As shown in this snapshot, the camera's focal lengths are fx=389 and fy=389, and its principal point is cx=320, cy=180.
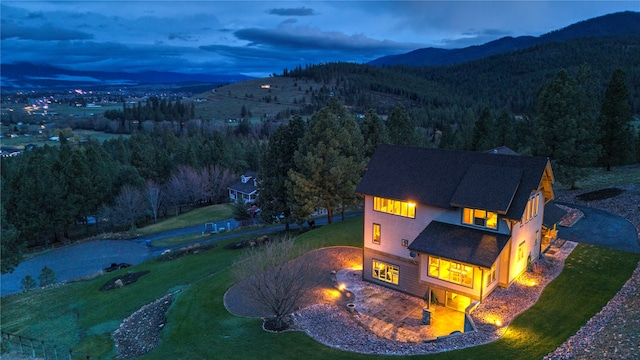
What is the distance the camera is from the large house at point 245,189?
2544 inches

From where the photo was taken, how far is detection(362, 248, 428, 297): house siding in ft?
73.6

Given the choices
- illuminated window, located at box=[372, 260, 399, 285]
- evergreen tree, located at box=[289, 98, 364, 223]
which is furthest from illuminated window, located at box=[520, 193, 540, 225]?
evergreen tree, located at box=[289, 98, 364, 223]

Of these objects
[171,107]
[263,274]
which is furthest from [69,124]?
→ [263,274]

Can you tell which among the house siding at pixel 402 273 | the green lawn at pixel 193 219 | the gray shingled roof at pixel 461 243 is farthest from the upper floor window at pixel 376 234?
the green lawn at pixel 193 219

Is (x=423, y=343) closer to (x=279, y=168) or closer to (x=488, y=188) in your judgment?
(x=488, y=188)

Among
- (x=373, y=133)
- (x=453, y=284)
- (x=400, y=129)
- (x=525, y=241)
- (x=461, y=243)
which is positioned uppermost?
(x=400, y=129)

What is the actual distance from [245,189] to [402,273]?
4649cm

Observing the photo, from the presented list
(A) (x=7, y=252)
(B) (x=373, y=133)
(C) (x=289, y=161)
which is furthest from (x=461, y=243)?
(A) (x=7, y=252)

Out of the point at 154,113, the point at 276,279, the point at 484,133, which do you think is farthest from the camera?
the point at 154,113

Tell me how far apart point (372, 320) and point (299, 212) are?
Answer: 53.1ft

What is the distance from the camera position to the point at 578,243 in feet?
87.5

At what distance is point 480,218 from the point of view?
2086 centimetres

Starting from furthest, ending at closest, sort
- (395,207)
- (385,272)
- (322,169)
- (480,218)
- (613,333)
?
1. (322,169)
2. (385,272)
3. (395,207)
4. (480,218)
5. (613,333)

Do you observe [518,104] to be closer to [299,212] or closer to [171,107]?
[299,212]
